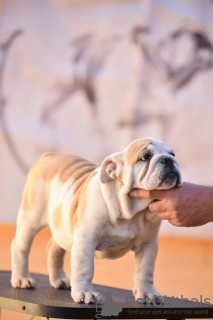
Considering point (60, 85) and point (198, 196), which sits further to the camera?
point (60, 85)

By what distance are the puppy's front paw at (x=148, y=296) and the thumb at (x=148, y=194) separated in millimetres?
291

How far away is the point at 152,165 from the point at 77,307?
0.42 metres

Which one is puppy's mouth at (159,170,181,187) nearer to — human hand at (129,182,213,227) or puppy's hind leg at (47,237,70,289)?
human hand at (129,182,213,227)

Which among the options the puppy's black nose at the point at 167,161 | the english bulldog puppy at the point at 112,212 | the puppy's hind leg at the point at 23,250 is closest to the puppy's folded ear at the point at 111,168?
the english bulldog puppy at the point at 112,212

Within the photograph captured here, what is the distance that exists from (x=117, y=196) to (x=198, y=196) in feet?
0.77

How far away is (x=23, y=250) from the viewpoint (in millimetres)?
1826

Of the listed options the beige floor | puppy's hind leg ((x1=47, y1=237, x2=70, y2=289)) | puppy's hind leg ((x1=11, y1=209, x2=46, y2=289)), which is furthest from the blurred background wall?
puppy's hind leg ((x1=11, y1=209, x2=46, y2=289))

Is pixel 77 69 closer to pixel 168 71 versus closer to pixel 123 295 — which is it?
pixel 168 71

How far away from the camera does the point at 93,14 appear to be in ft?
17.8

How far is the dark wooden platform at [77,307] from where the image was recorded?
139 centimetres

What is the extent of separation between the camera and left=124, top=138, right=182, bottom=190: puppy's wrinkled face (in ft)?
4.68

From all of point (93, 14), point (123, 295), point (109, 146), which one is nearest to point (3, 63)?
point (93, 14)

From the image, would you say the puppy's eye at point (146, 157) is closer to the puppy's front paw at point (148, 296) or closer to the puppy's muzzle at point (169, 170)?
the puppy's muzzle at point (169, 170)

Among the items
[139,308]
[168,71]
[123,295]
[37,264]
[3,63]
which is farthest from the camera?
[3,63]
